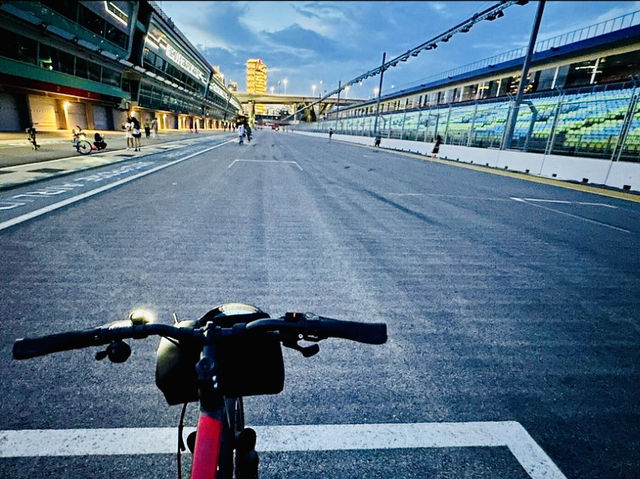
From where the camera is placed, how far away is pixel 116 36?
31672 millimetres

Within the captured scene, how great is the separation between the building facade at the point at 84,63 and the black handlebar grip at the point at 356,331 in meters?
26.9

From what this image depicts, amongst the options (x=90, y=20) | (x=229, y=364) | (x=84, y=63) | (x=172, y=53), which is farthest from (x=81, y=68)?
(x=229, y=364)

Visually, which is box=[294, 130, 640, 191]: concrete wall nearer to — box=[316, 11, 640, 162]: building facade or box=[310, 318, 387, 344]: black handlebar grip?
box=[316, 11, 640, 162]: building facade

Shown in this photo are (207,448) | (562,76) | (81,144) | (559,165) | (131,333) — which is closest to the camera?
(207,448)

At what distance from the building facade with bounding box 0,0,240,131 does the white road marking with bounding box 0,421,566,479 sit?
2595cm

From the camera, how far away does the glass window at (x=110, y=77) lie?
101ft

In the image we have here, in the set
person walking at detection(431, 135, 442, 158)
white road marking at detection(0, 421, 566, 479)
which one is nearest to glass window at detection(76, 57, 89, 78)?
person walking at detection(431, 135, 442, 158)

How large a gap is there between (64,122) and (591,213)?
35.6 metres

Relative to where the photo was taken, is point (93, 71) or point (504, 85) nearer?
point (93, 71)

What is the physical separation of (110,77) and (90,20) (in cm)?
579

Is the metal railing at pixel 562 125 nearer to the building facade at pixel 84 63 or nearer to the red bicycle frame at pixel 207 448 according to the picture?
the red bicycle frame at pixel 207 448

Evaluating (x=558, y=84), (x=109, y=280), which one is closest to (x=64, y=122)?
(x=109, y=280)

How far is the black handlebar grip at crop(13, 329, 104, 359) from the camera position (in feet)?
3.38

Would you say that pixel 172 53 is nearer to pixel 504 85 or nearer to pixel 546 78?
pixel 504 85
